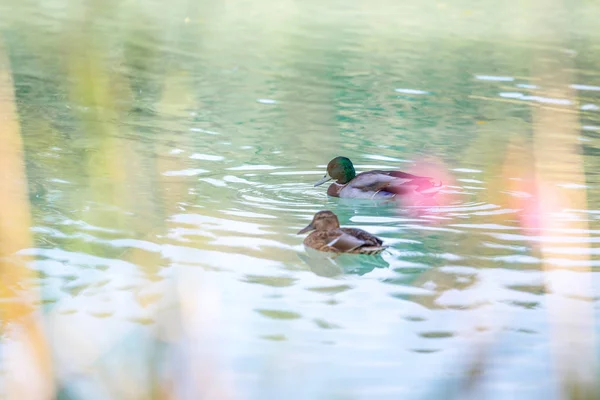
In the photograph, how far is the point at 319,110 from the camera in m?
13.5

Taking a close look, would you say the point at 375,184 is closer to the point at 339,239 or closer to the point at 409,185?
the point at 409,185

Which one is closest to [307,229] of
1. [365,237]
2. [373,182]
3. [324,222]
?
[324,222]

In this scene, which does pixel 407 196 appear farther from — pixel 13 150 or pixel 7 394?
pixel 7 394

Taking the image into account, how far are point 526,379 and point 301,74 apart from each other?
443 inches

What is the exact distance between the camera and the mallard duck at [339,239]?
7.31 meters

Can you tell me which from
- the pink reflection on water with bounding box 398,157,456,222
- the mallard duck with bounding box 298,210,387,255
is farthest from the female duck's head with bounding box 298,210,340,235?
the pink reflection on water with bounding box 398,157,456,222

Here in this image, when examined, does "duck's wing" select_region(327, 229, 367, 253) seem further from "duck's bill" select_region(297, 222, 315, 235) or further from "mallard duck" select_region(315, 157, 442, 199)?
"mallard duck" select_region(315, 157, 442, 199)

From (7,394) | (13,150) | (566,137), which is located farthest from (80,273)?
(566,137)

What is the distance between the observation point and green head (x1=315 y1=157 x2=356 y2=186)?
31.6 feet

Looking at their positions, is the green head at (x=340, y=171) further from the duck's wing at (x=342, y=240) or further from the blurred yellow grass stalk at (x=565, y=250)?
the duck's wing at (x=342, y=240)

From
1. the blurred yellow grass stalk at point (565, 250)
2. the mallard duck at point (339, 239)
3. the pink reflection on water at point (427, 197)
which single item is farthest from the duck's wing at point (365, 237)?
the pink reflection on water at point (427, 197)

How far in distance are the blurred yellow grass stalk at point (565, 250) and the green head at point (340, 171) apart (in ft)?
5.35

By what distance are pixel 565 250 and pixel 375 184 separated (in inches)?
76.8

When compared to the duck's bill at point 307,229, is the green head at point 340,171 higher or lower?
higher
